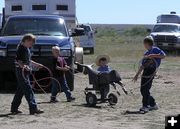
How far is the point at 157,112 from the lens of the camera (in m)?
10.7

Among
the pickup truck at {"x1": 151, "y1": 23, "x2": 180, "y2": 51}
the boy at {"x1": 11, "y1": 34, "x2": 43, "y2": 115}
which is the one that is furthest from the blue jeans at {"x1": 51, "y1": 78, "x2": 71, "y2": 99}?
the pickup truck at {"x1": 151, "y1": 23, "x2": 180, "y2": 51}

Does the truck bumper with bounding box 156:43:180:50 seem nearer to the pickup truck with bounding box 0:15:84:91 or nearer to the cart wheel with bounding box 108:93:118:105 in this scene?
the pickup truck with bounding box 0:15:84:91

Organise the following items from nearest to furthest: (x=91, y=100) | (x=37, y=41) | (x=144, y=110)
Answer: (x=144, y=110) < (x=91, y=100) < (x=37, y=41)

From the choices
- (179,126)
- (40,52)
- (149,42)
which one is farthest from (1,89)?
(179,126)

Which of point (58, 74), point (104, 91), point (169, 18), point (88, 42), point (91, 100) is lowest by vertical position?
point (88, 42)

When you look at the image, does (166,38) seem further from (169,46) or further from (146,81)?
(146,81)

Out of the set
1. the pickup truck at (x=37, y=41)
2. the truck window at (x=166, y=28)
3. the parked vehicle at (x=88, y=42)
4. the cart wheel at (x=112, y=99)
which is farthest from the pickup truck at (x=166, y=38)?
the cart wheel at (x=112, y=99)

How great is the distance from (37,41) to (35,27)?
1106 mm

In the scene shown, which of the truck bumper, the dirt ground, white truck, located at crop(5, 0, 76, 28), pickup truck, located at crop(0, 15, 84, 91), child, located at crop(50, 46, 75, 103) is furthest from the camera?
the truck bumper

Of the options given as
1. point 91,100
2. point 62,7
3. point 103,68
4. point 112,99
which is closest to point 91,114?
point 91,100

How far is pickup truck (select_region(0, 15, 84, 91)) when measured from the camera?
13672 millimetres

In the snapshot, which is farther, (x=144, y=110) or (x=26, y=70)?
(x=144, y=110)

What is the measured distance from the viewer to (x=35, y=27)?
48.5ft

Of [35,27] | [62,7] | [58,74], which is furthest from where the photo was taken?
[62,7]
